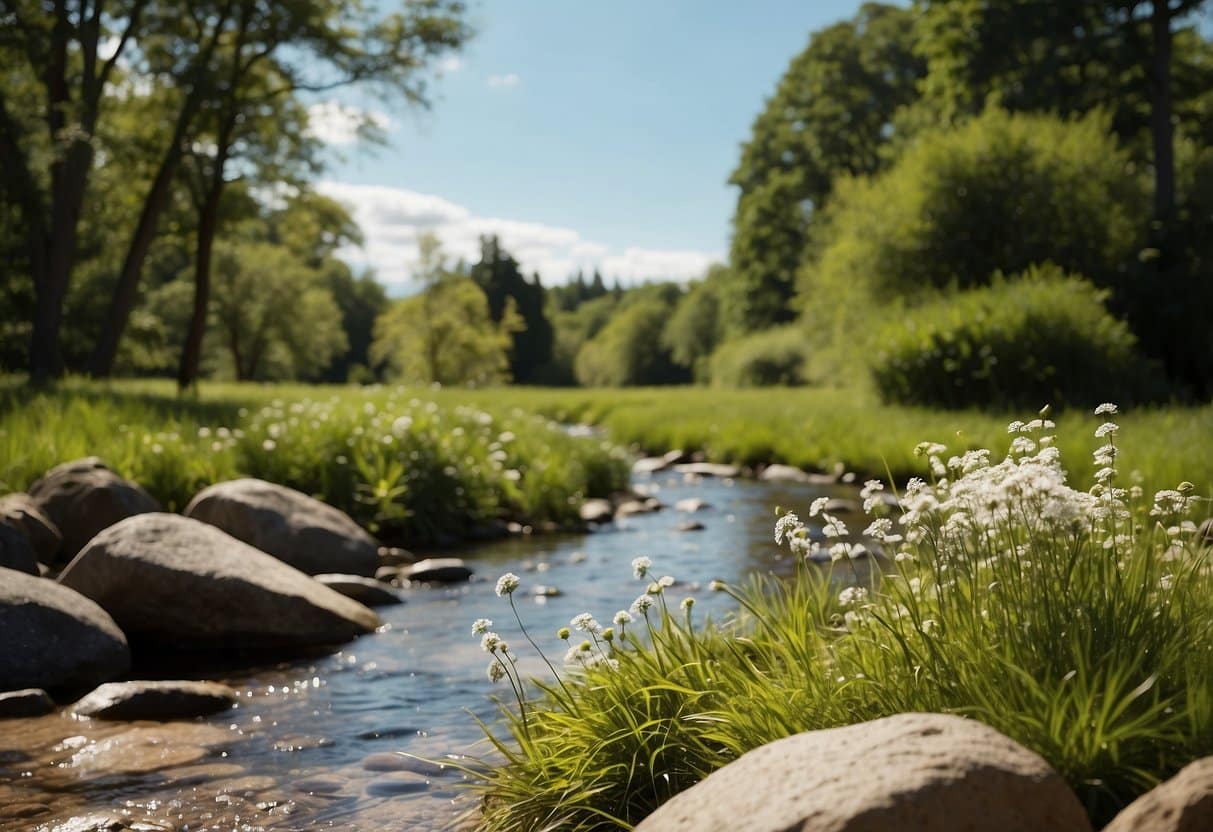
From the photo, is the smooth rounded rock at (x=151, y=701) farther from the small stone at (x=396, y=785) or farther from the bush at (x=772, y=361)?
the bush at (x=772, y=361)

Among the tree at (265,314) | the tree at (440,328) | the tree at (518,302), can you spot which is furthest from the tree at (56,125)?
the tree at (518,302)

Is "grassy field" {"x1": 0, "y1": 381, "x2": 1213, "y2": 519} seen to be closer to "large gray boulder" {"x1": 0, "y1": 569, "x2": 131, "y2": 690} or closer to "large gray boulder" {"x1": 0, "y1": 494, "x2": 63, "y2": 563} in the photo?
"large gray boulder" {"x1": 0, "y1": 494, "x2": 63, "y2": 563}

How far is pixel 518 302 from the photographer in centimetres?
9556

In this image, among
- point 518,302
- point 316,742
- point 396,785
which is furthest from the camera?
point 518,302

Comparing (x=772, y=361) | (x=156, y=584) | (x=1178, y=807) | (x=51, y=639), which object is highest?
(x=772, y=361)

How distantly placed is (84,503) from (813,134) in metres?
41.9

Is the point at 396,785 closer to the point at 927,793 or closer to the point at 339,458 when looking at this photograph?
the point at 927,793

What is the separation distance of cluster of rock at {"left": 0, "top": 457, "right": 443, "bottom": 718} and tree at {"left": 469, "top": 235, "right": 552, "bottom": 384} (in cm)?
8150

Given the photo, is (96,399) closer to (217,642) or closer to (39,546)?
(39,546)

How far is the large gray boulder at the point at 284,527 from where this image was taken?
9.26 metres

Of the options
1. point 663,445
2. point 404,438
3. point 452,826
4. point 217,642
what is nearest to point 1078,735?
point 452,826

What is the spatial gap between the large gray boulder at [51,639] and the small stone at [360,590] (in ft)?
7.00

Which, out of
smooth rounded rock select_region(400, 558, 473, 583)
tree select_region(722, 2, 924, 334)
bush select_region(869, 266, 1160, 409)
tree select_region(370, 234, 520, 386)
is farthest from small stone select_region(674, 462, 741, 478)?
tree select_region(370, 234, 520, 386)

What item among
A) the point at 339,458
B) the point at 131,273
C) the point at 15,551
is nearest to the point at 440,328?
the point at 131,273
